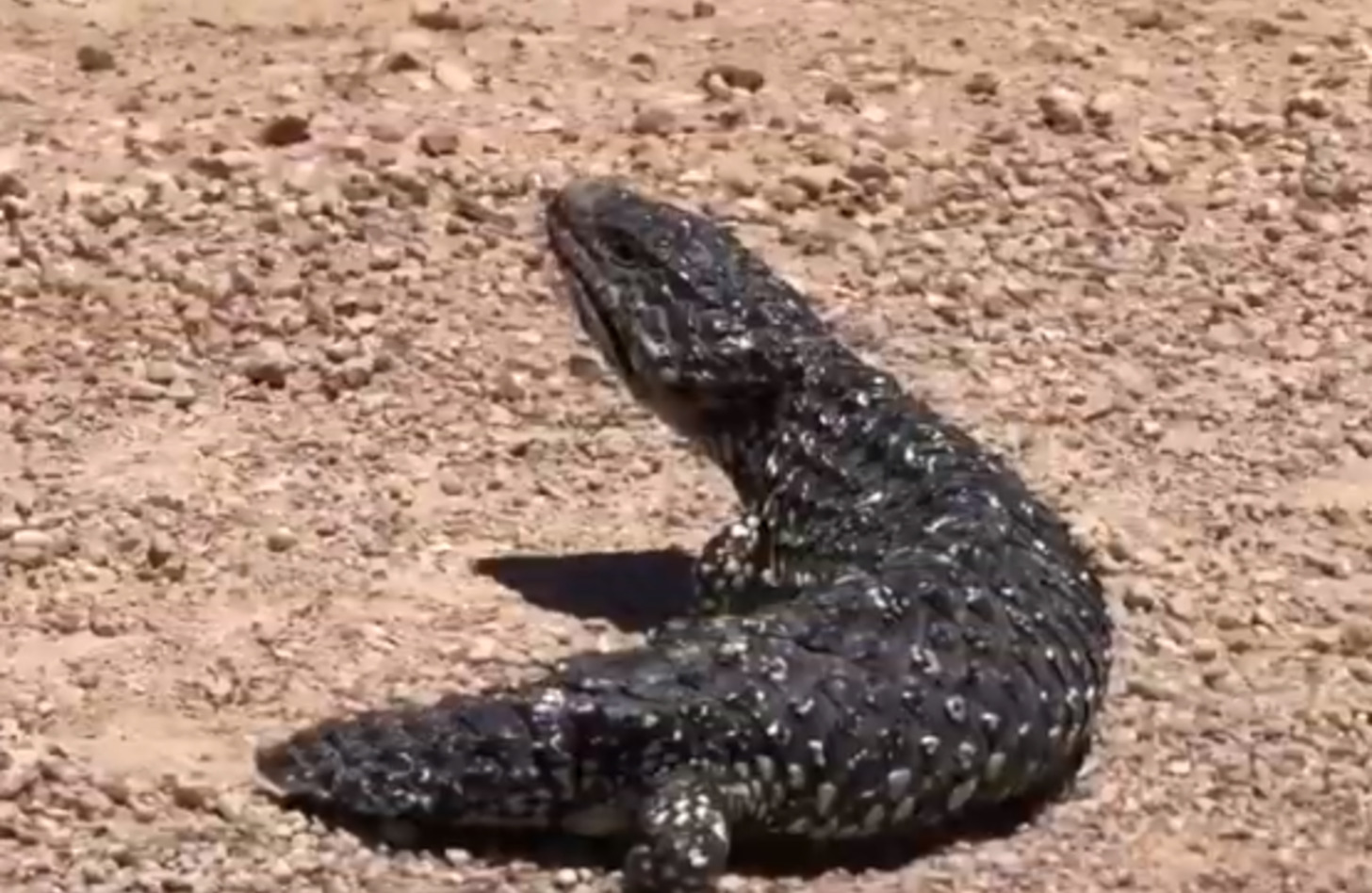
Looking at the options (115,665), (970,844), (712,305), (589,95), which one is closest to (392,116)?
(589,95)

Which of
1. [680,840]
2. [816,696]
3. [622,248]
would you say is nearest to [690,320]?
[622,248]

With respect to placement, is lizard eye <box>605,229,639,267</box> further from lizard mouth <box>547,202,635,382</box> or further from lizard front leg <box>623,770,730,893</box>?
lizard front leg <box>623,770,730,893</box>

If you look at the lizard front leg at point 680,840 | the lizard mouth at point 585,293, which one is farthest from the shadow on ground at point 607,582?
the lizard front leg at point 680,840

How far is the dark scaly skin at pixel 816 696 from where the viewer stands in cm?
728

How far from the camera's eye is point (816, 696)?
739cm

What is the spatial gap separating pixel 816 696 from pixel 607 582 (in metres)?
1.62

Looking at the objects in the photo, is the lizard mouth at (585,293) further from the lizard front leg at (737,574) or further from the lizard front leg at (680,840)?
the lizard front leg at (680,840)

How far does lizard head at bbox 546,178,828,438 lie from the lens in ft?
29.4

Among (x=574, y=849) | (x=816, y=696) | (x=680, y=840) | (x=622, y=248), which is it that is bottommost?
(x=574, y=849)

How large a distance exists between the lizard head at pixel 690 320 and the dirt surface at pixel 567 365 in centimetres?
43

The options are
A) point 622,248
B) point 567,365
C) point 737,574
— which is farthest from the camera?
point 567,365

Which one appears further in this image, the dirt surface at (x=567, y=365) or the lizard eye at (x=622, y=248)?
the lizard eye at (x=622, y=248)

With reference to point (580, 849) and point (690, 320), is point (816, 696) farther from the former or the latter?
point (690, 320)

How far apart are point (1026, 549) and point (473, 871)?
1440 millimetres
